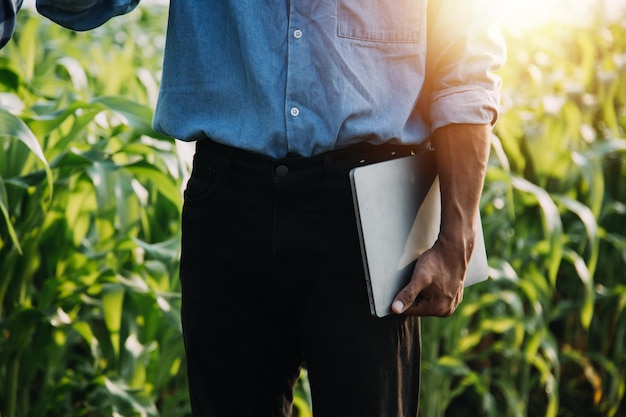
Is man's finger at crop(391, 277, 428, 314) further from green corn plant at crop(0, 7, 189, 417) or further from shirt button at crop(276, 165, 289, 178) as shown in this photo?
green corn plant at crop(0, 7, 189, 417)

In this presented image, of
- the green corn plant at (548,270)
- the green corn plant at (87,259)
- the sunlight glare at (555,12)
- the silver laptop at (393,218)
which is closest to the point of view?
the silver laptop at (393,218)

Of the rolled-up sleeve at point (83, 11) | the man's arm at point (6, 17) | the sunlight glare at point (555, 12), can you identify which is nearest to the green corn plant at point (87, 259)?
the rolled-up sleeve at point (83, 11)

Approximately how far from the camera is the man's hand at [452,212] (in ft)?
3.47

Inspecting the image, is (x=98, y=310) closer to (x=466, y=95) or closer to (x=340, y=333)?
(x=340, y=333)

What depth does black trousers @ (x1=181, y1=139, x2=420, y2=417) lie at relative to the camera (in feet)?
3.40

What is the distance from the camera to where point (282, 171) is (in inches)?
40.4

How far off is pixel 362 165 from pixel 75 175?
79cm

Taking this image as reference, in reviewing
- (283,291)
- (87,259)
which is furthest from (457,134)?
(87,259)

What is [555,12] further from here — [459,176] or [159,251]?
[459,176]

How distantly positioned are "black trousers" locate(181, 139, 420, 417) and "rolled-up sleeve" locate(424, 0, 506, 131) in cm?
9

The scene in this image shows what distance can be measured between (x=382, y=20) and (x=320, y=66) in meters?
0.10

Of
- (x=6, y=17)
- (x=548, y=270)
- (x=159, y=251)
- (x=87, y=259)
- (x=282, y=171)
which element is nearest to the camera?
(x=6, y=17)

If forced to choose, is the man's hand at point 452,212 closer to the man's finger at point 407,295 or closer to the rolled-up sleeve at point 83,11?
the man's finger at point 407,295

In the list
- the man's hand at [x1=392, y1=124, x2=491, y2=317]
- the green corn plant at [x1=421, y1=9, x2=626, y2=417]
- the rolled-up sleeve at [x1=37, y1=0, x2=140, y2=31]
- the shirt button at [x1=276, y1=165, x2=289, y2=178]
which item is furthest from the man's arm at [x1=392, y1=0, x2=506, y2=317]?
the green corn plant at [x1=421, y1=9, x2=626, y2=417]
